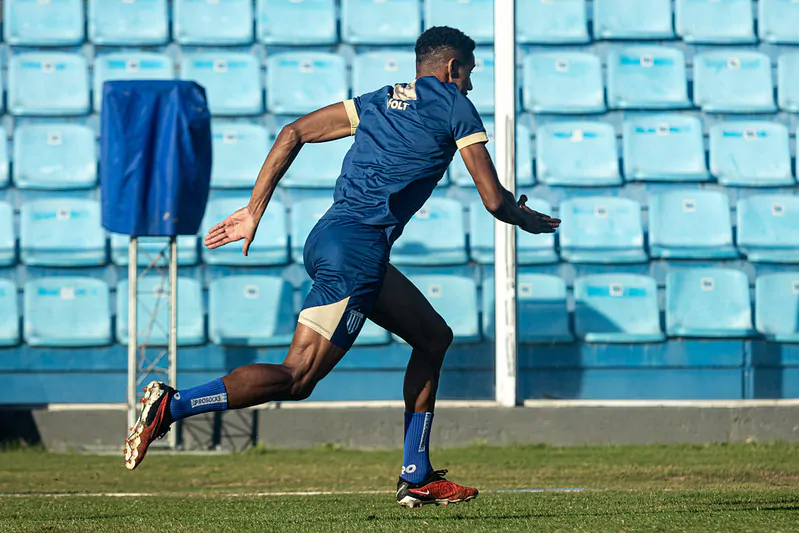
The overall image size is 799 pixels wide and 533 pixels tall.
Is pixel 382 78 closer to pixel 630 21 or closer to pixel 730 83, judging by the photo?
pixel 630 21

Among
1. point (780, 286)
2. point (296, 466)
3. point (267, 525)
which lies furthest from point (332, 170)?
point (267, 525)

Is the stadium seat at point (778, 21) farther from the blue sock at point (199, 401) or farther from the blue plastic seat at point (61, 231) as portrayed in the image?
the blue sock at point (199, 401)

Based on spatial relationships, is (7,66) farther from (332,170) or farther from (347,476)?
(347,476)

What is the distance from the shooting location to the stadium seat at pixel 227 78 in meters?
8.69

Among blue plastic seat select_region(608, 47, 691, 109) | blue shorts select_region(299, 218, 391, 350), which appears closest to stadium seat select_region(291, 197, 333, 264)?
blue plastic seat select_region(608, 47, 691, 109)

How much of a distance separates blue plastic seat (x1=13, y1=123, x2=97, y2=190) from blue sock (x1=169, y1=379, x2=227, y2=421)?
18.3 ft

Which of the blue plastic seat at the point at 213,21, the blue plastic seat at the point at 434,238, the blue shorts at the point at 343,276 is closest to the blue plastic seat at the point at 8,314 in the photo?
the blue plastic seat at the point at 213,21

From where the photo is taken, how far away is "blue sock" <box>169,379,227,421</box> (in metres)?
3.36

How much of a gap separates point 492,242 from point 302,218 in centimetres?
156

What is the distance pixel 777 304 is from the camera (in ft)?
26.8

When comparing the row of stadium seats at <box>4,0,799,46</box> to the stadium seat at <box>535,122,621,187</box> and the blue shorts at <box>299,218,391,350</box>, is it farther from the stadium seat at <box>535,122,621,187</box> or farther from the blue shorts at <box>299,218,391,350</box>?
the blue shorts at <box>299,218,391,350</box>

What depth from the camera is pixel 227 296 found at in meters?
8.12

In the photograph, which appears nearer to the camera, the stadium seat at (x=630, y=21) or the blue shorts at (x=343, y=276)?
the blue shorts at (x=343, y=276)

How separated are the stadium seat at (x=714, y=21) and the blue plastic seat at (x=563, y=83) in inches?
34.4
